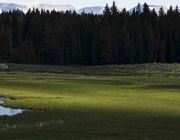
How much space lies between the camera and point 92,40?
597ft

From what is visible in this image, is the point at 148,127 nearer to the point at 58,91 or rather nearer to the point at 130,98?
the point at 130,98

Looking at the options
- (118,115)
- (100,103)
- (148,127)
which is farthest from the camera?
(100,103)

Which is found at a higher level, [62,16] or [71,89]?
[62,16]

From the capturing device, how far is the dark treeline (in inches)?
6845

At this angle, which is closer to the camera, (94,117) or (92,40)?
(94,117)

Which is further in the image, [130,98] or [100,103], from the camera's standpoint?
[130,98]

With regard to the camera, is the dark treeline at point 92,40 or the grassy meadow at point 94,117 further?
the dark treeline at point 92,40

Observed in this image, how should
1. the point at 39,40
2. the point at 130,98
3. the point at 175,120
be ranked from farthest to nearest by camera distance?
the point at 39,40 → the point at 130,98 → the point at 175,120

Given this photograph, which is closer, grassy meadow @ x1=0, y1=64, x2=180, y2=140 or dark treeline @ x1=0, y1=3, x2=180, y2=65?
grassy meadow @ x1=0, y1=64, x2=180, y2=140

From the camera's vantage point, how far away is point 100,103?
56.4 meters

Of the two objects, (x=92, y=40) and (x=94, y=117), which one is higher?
(x=92, y=40)

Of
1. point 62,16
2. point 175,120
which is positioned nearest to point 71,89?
point 175,120

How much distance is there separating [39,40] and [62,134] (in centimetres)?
15459

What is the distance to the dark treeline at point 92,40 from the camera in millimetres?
173875
